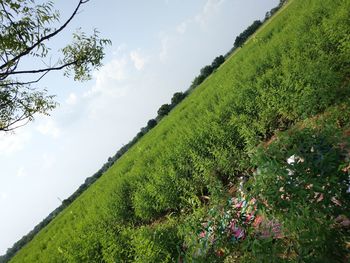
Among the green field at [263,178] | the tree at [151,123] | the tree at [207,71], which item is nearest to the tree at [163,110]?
the tree at [151,123]

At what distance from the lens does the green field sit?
2.88 metres

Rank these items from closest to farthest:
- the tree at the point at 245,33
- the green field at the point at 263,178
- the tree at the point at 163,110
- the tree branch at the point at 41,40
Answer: the green field at the point at 263,178 → the tree branch at the point at 41,40 → the tree at the point at 163,110 → the tree at the point at 245,33

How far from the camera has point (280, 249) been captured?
2859 mm

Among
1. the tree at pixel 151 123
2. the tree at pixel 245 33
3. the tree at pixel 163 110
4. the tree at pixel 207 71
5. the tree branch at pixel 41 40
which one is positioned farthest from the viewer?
the tree at pixel 245 33

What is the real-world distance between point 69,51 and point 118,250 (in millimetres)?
4293

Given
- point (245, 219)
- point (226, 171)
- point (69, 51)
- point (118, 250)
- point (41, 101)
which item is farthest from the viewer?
point (226, 171)

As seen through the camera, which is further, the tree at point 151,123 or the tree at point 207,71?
the tree at point 151,123

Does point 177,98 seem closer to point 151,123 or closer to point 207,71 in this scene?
point 151,123

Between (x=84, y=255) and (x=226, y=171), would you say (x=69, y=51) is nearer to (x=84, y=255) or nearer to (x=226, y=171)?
(x=226, y=171)

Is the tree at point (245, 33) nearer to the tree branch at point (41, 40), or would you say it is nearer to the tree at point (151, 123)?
the tree at point (151, 123)

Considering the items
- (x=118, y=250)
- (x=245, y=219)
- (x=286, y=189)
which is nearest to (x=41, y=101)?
(x=118, y=250)

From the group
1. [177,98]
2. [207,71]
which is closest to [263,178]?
[177,98]

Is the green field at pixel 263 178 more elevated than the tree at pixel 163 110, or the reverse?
the tree at pixel 163 110

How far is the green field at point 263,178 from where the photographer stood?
2.88 meters
